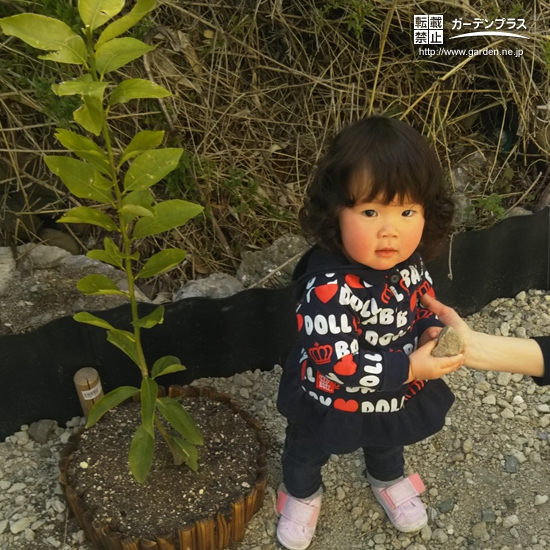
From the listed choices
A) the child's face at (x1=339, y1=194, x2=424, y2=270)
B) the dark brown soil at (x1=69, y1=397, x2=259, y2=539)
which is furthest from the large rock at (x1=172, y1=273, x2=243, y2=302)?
the child's face at (x1=339, y1=194, x2=424, y2=270)

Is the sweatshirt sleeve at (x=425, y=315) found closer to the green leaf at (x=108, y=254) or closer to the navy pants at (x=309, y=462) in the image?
the navy pants at (x=309, y=462)

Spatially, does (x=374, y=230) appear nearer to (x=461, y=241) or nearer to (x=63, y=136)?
(x=63, y=136)

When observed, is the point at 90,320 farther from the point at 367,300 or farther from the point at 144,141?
the point at 367,300

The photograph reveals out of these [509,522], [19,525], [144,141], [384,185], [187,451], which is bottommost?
[509,522]

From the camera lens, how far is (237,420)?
5.82ft

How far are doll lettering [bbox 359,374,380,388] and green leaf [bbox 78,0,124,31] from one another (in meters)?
0.80

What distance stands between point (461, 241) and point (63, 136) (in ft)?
5.09

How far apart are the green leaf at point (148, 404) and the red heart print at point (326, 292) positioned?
1.46 feet

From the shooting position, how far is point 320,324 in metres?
1.26

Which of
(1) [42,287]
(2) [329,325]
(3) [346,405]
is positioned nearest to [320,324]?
(2) [329,325]

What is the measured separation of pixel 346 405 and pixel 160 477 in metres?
0.56

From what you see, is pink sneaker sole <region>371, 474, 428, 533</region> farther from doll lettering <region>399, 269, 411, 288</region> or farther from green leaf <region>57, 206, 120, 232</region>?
green leaf <region>57, 206, 120, 232</region>

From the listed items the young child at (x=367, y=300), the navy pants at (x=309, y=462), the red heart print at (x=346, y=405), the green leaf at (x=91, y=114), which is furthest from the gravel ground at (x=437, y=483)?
the green leaf at (x=91, y=114)

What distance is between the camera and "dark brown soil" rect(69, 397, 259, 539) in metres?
1.52
